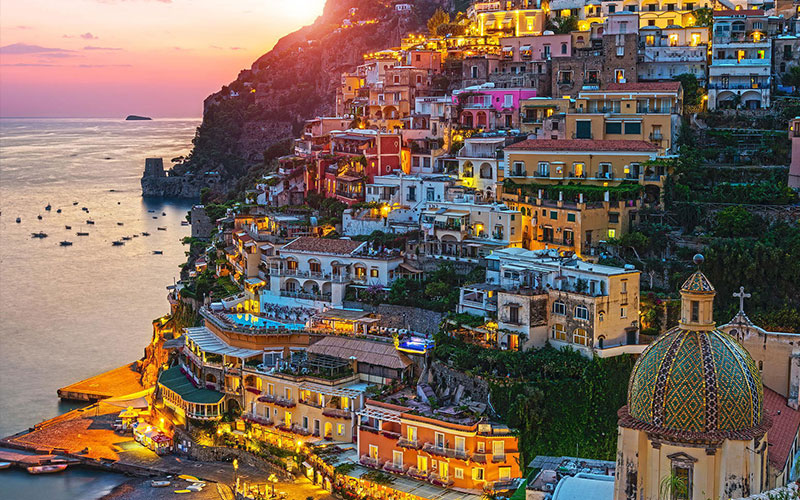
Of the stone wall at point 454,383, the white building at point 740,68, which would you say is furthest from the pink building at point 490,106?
the stone wall at point 454,383

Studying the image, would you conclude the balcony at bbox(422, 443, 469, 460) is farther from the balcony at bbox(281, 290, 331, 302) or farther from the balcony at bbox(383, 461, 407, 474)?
the balcony at bbox(281, 290, 331, 302)

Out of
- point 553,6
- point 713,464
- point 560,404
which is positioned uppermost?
point 553,6

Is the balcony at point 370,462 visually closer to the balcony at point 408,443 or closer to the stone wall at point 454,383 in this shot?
the balcony at point 408,443

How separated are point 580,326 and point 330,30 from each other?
241 ft

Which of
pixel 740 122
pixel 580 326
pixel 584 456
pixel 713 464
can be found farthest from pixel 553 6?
pixel 713 464

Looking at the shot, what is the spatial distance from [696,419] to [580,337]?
1296cm

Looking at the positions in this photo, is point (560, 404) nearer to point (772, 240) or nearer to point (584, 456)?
point (584, 456)

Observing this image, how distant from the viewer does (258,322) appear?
40.8 m

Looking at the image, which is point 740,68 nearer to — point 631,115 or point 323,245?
point 631,115

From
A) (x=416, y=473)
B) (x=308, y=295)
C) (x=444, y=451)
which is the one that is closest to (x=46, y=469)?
(x=308, y=295)

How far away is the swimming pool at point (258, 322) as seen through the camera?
132ft

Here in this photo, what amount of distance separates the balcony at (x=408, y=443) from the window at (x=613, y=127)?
17.1 meters

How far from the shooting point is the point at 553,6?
56562 mm

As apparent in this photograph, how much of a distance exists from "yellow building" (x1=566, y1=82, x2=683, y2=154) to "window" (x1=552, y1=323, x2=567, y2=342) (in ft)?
38.3
